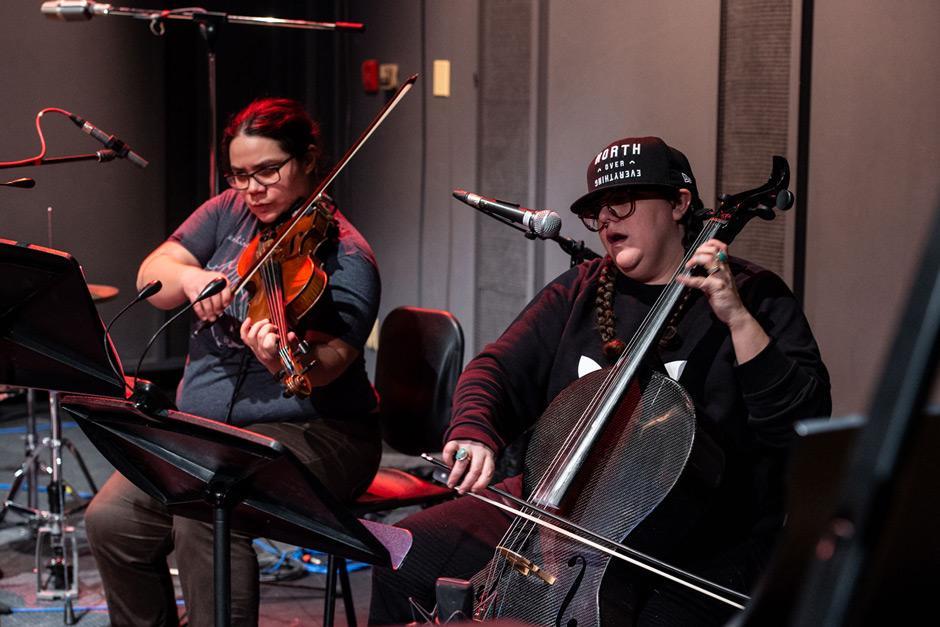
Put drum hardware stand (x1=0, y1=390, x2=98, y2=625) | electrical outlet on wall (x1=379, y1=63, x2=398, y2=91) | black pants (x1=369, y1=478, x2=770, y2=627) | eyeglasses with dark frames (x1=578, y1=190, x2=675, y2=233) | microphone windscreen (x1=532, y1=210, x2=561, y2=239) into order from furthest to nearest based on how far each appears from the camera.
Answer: electrical outlet on wall (x1=379, y1=63, x2=398, y2=91) < drum hardware stand (x1=0, y1=390, x2=98, y2=625) < eyeglasses with dark frames (x1=578, y1=190, x2=675, y2=233) < microphone windscreen (x1=532, y1=210, x2=561, y2=239) < black pants (x1=369, y1=478, x2=770, y2=627)

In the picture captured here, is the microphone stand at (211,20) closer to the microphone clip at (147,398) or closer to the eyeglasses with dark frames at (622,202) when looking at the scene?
the eyeglasses with dark frames at (622,202)

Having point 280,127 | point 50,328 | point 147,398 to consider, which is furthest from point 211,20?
point 147,398

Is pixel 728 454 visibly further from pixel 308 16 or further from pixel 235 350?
pixel 308 16

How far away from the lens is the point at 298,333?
7.14ft

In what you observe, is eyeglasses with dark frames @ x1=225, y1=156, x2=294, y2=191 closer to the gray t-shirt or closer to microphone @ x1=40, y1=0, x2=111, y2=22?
the gray t-shirt

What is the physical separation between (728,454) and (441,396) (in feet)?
2.70

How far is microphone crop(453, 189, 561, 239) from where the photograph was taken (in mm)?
1803

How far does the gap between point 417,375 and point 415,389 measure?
0.03 metres

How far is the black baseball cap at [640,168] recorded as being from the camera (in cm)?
189

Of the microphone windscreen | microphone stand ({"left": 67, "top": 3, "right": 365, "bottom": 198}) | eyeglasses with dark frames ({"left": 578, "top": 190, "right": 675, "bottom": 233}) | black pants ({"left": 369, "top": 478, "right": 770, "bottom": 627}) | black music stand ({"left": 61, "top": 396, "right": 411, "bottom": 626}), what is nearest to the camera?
black music stand ({"left": 61, "top": 396, "right": 411, "bottom": 626})

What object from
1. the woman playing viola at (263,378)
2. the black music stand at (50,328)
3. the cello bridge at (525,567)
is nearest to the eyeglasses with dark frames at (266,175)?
the woman playing viola at (263,378)

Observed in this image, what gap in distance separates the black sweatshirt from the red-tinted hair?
642mm

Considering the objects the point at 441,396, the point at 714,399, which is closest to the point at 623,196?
the point at 714,399

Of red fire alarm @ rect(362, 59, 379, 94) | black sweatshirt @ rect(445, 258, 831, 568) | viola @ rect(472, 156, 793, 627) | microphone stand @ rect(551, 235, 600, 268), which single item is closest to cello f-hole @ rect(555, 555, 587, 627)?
viola @ rect(472, 156, 793, 627)
